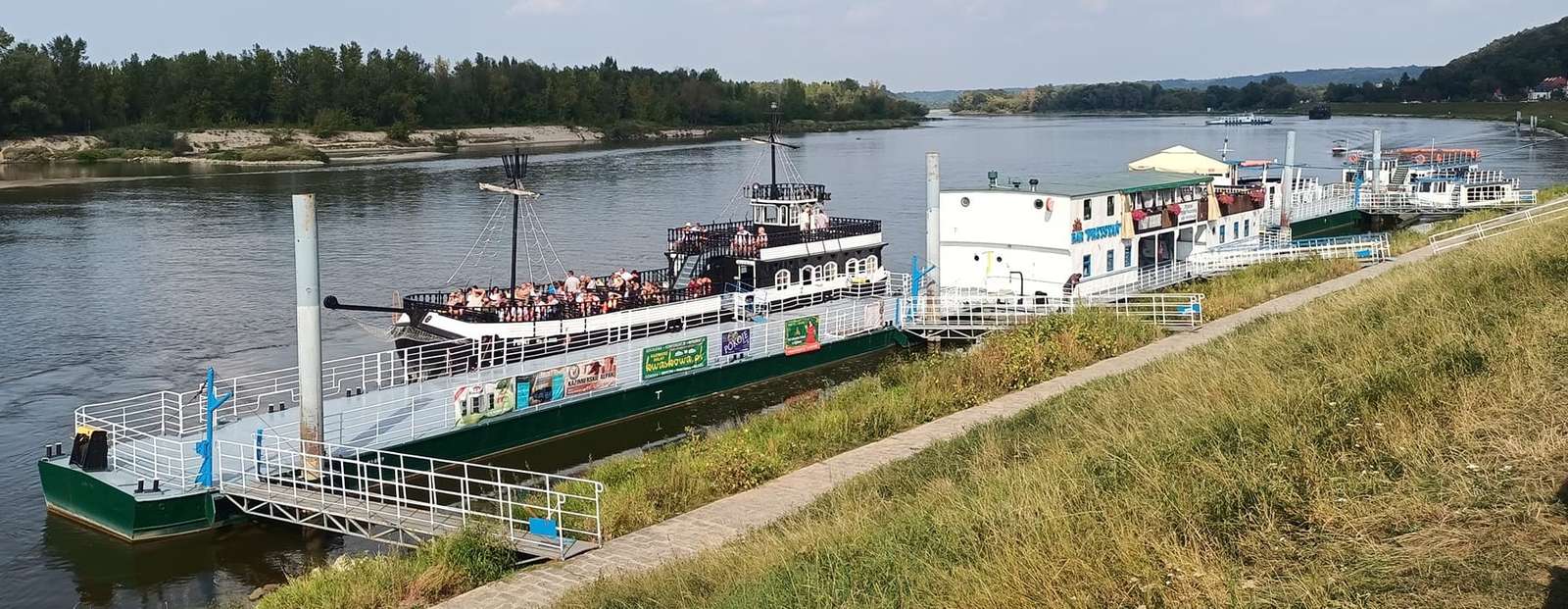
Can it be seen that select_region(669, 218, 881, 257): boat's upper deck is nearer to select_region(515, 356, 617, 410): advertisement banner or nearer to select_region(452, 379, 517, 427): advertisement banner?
select_region(515, 356, 617, 410): advertisement banner

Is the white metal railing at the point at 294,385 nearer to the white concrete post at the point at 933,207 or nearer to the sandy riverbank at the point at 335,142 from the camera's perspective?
the white concrete post at the point at 933,207

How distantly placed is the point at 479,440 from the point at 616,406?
3694 mm

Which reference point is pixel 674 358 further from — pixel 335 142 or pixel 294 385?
pixel 335 142

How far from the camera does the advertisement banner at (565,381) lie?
79.7 feet

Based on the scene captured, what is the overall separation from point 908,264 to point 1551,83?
185 meters

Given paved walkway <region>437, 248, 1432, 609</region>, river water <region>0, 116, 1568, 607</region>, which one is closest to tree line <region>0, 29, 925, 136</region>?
river water <region>0, 116, 1568, 607</region>

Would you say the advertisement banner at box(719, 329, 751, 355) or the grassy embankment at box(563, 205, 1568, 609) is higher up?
the grassy embankment at box(563, 205, 1568, 609)

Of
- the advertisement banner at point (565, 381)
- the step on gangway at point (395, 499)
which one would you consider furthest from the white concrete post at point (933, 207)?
the step on gangway at point (395, 499)

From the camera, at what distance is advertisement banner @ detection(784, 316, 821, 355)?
30406 millimetres

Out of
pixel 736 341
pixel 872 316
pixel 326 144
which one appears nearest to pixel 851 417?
pixel 736 341

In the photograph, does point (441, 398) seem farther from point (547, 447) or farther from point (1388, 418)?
point (1388, 418)

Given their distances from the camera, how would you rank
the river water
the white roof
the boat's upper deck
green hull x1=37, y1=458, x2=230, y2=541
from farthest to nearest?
the white roof → the boat's upper deck → the river water → green hull x1=37, y1=458, x2=230, y2=541

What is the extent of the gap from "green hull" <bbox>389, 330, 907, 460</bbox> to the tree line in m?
94.7

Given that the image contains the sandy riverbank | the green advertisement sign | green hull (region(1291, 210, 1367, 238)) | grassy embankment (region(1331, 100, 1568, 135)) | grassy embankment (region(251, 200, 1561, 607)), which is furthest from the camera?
grassy embankment (region(1331, 100, 1568, 135))
